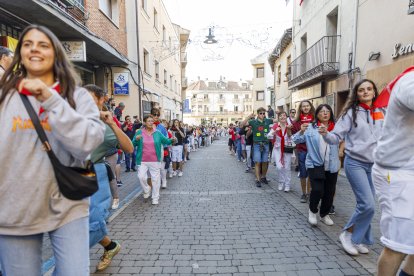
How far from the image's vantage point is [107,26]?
10688mm

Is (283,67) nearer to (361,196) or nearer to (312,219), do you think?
(312,219)

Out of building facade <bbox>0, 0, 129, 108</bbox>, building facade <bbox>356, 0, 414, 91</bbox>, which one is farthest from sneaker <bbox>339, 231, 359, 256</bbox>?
building facade <bbox>356, 0, 414, 91</bbox>

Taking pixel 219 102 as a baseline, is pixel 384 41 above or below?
below

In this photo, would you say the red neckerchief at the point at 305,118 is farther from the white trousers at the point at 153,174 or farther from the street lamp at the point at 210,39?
the street lamp at the point at 210,39

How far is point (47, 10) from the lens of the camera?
6016mm

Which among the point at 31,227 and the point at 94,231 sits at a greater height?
the point at 31,227

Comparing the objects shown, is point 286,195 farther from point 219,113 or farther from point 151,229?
point 219,113

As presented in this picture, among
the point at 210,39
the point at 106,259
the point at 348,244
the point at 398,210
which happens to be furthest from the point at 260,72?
the point at 398,210

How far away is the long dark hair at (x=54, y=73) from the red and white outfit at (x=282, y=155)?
559cm

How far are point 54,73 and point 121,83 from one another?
37.2 feet

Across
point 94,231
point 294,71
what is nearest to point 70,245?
point 94,231

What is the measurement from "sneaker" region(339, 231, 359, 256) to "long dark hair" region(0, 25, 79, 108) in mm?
3380

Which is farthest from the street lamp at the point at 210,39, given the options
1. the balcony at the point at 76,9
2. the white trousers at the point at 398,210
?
the white trousers at the point at 398,210

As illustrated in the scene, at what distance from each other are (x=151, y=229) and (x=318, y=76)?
1028 centimetres
